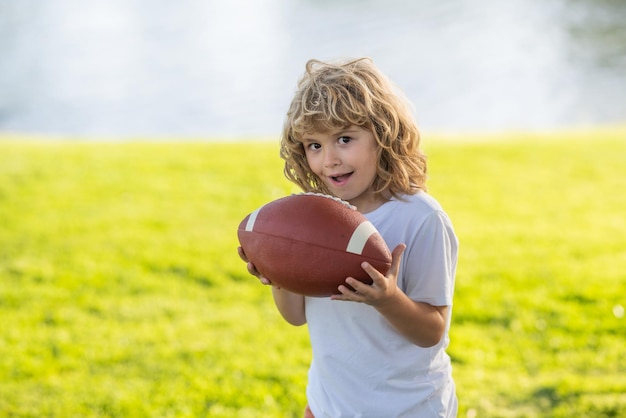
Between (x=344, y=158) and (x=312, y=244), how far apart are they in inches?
8.3

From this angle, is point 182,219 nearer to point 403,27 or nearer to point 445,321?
point 445,321

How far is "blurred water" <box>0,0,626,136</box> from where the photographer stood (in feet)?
36.3

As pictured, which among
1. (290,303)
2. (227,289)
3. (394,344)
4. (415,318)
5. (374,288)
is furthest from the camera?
(227,289)

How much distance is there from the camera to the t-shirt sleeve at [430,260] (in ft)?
5.66

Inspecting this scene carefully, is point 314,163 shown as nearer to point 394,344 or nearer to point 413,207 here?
point 413,207

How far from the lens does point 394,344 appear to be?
183 centimetres

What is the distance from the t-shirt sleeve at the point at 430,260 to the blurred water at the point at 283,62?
8.27 metres

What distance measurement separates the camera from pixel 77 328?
415cm

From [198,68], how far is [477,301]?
955 cm

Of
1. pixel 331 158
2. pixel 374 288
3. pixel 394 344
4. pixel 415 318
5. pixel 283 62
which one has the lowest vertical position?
pixel 283 62

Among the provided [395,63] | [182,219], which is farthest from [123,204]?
[395,63]

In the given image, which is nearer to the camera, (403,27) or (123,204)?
(123,204)

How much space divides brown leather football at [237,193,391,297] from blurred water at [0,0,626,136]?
8.19 m

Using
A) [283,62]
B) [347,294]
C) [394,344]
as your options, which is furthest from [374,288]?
[283,62]
